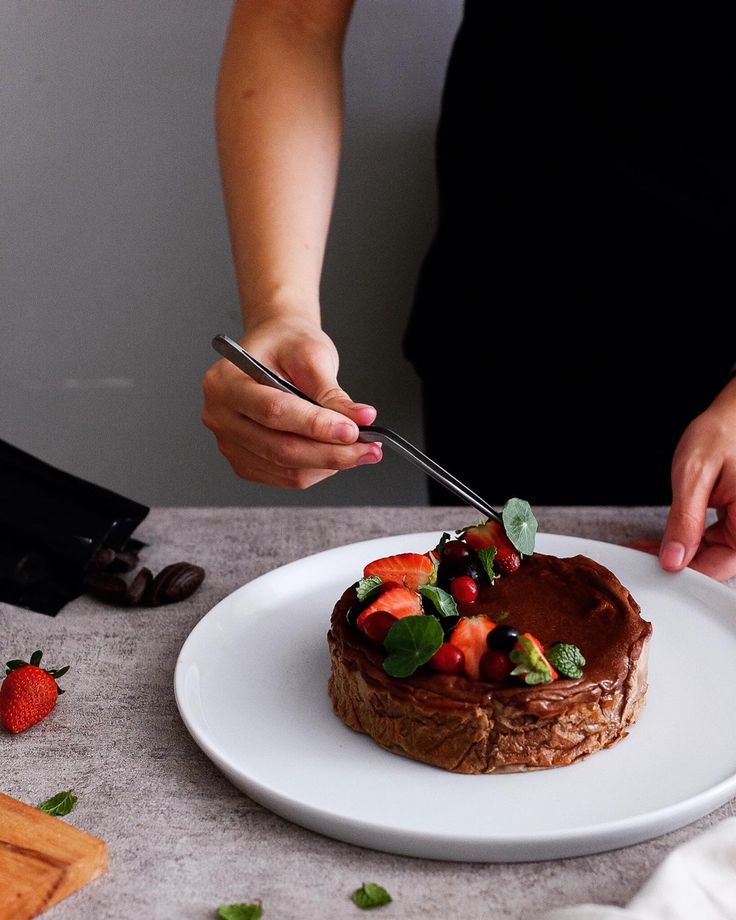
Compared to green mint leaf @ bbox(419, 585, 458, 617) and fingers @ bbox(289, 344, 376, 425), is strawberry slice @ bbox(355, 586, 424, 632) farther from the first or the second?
fingers @ bbox(289, 344, 376, 425)

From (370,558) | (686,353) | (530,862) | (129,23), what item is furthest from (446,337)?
(530,862)

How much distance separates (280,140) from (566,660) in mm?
1401

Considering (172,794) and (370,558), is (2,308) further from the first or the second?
(172,794)

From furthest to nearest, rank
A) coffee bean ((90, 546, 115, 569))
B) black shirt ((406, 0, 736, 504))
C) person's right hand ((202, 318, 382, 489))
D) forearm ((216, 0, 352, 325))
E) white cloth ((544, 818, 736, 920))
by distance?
black shirt ((406, 0, 736, 504)) < forearm ((216, 0, 352, 325)) < coffee bean ((90, 546, 115, 569)) < person's right hand ((202, 318, 382, 489)) < white cloth ((544, 818, 736, 920))

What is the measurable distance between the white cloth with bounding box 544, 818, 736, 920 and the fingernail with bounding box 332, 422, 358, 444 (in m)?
0.84

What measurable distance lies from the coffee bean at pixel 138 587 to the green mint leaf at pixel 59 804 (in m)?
0.57

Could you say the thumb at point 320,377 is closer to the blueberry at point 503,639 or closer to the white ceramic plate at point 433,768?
the white ceramic plate at point 433,768

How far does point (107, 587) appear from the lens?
205 centimetres

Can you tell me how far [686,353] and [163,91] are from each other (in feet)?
6.17

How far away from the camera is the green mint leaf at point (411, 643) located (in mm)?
1506

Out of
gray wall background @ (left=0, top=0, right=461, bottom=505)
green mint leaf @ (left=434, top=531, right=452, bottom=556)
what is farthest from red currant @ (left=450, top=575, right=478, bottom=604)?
gray wall background @ (left=0, top=0, right=461, bottom=505)

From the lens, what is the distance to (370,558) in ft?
7.11

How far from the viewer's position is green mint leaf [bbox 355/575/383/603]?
5.48 ft

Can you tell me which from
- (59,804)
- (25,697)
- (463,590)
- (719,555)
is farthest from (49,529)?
(719,555)
